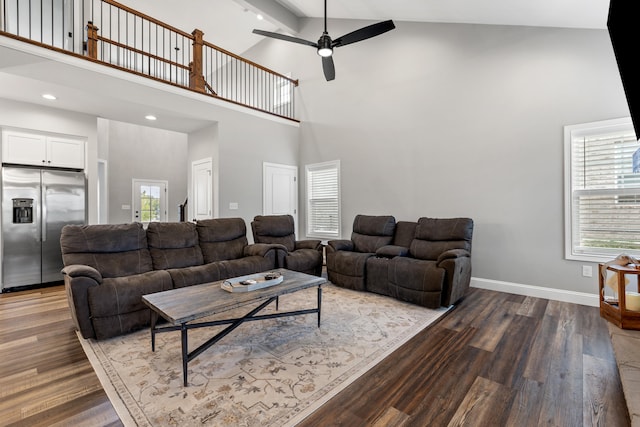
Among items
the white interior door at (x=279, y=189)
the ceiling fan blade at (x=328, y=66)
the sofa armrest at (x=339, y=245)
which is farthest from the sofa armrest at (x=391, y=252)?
the white interior door at (x=279, y=189)

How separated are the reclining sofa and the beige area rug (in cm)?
37

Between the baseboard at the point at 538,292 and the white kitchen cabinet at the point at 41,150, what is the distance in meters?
6.56

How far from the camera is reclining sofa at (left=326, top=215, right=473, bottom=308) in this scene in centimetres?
342

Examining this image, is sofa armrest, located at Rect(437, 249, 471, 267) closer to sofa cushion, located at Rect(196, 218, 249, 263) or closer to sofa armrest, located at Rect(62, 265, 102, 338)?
sofa cushion, located at Rect(196, 218, 249, 263)

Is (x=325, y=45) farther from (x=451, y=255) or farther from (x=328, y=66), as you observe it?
(x=451, y=255)

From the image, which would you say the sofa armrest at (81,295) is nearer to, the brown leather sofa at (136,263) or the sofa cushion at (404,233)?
the brown leather sofa at (136,263)

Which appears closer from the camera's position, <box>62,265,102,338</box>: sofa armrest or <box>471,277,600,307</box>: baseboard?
<box>62,265,102,338</box>: sofa armrest

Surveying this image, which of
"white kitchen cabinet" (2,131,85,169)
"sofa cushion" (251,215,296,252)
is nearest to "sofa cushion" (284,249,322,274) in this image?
"sofa cushion" (251,215,296,252)

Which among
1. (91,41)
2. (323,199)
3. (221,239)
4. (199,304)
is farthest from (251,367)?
(91,41)

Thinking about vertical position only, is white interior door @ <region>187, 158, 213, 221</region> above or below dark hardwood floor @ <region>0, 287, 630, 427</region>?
above

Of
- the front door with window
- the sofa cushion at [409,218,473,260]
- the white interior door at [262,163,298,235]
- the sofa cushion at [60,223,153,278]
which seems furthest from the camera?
the front door with window

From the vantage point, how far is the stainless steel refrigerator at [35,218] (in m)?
4.21

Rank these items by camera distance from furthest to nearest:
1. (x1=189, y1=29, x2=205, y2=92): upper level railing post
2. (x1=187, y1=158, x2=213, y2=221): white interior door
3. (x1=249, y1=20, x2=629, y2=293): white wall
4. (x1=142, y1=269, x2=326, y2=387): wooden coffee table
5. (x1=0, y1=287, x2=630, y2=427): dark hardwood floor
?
(x1=187, y1=158, x2=213, y2=221): white interior door < (x1=189, y1=29, x2=205, y2=92): upper level railing post < (x1=249, y1=20, x2=629, y2=293): white wall < (x1=142, y1=269, x2=326, y2=387): wooden coffee table < (x1=0, y1=287, x2=630, y2=427): dark hardwood floor

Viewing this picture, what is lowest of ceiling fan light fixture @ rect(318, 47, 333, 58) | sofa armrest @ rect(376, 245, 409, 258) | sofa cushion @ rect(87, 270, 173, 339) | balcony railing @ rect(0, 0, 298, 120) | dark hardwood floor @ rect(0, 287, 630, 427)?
dark hardwood floor @ rect(0, 287, 630, 427)
